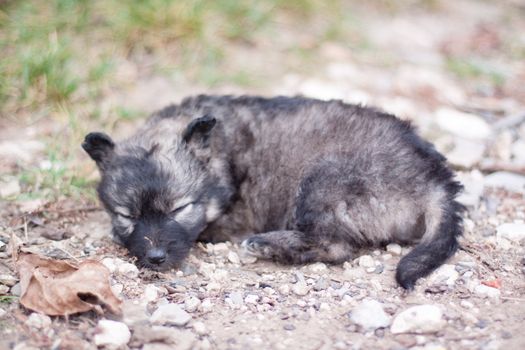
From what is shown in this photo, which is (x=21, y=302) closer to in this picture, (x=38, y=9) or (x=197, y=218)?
(x=197, y=218)

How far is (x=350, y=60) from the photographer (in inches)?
274

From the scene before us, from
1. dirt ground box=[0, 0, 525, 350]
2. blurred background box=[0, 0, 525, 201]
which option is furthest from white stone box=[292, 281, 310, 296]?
blurred background box=[0, 0, 525, 201]

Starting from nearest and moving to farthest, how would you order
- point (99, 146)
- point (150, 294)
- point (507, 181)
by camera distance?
point (150, 294), point (99, 146), point (507, 181)

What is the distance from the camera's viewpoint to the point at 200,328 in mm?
3250

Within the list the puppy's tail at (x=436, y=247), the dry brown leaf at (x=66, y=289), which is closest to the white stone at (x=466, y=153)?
the puppy's tail at (x=436, y=247)

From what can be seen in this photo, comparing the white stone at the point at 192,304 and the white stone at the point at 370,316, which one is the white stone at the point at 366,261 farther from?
the white stone at the point at 192,304

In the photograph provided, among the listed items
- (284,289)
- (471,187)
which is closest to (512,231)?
(471,187)

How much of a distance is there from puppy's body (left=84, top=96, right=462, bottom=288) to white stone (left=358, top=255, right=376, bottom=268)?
94mm

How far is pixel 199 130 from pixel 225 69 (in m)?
2.45

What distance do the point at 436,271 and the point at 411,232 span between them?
1.12 feet

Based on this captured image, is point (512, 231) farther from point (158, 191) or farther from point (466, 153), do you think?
point (158, 191)

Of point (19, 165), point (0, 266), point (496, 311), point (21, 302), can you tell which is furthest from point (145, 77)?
point (496, 311)

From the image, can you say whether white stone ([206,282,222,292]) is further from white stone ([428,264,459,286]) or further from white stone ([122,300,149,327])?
white stone ([428,264,459,286])

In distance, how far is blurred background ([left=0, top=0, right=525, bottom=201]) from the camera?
17.8 ft
